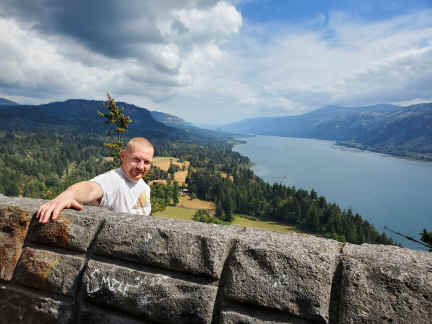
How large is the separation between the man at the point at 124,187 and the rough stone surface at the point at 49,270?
1.59 feet

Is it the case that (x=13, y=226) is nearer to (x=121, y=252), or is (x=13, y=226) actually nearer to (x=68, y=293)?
(x=68, y=293)

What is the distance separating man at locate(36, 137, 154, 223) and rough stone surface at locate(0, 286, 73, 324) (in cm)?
85

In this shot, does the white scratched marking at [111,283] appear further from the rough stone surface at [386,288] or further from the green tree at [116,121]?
the green tree at [116,121]

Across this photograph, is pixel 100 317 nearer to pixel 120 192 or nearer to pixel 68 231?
pixel 68 231

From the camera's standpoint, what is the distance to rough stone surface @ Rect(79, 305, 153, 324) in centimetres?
213

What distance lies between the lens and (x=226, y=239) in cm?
201

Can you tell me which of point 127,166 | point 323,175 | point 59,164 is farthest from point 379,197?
point 59,164

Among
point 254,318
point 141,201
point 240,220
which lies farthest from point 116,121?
point 240,220

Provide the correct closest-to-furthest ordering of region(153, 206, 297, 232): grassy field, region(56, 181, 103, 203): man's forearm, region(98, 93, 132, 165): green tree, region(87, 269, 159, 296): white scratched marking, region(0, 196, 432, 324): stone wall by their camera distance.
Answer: region(0, 196, 432, 324): stone wall
region(87, 269, 159, 296): white scratched marking
region(56, 181, 103, 203): man's forearm
region(98, 93, 132, 165): green tree
region(153, 206, 297, 232): grassy field

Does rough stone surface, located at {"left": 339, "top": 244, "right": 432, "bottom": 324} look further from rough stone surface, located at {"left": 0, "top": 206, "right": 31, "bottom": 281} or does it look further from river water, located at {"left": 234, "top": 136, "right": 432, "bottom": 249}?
river water, located at {"left": 234, "top": 136, "right": 432, "bottom": 249}

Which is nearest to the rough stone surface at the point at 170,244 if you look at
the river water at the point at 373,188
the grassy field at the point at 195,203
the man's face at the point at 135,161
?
the man's face at the point at 135,161

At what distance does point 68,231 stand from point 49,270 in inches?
14.7

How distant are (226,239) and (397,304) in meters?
1.15

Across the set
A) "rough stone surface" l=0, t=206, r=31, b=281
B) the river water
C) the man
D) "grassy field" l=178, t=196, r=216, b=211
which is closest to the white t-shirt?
the man
